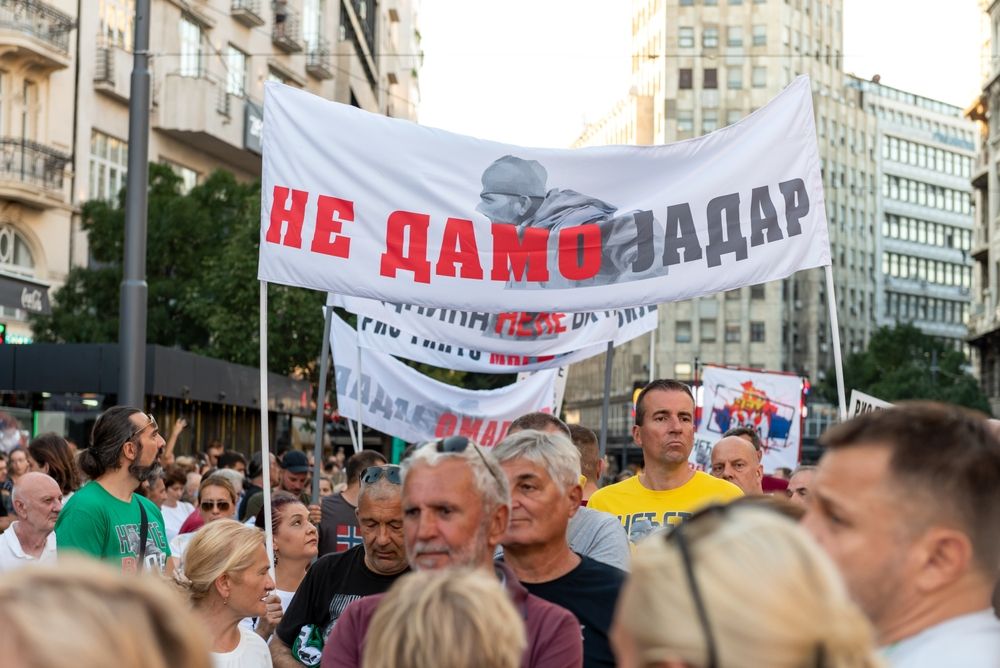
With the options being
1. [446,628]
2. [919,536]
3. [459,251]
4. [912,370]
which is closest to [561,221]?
[459,251]

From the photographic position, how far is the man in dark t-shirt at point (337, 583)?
19.0 ft

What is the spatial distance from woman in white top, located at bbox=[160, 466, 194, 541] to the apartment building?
17614 millimetres

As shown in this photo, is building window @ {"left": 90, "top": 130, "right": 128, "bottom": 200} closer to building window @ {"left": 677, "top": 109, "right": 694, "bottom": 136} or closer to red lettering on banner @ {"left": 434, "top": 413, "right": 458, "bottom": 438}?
red lettering on banner @ {"left": 434, "top": 413, "right": 458, "bottom": 438}

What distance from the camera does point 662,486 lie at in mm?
7164

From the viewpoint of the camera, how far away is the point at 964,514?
305 centimetres

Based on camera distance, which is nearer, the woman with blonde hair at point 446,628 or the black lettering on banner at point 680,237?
the woman with blonde hair at point 446,628

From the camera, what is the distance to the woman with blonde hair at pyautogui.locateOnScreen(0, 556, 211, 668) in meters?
1.92

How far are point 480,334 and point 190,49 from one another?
33495mm

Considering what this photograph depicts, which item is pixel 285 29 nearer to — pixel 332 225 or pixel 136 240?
pixel 136 240

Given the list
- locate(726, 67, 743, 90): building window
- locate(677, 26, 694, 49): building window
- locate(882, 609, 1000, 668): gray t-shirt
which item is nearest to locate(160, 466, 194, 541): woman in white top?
locate(882, 609, 1000, 668): gray t-shirt

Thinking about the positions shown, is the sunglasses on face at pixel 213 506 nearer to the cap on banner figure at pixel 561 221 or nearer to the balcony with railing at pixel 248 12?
the cap on banner figure at pixel 561 221

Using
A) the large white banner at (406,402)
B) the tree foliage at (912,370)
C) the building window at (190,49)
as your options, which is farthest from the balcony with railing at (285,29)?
the large white banner at (406,402)

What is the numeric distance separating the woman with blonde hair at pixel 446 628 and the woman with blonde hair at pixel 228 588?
2908 mm

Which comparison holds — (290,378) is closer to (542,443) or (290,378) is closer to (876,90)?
(542,443)
